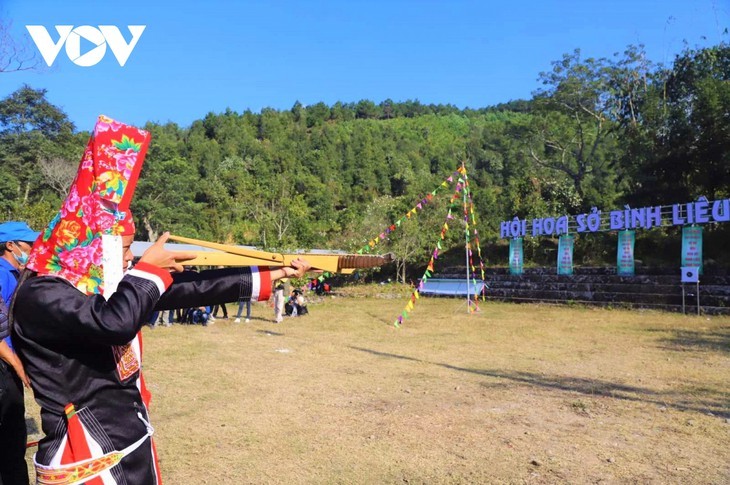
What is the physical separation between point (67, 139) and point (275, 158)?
26.0 metres

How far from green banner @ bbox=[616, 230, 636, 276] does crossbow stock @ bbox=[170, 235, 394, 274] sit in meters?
18.4

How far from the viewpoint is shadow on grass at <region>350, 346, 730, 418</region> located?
583 cm

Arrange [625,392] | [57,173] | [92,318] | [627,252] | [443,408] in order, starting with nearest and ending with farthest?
1. [92,318]
2. [443,408]
3. [625,392]
4. [627,252]
5. [57,173]

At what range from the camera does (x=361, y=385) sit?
7.05 meters

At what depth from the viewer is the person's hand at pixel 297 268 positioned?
6.57ft

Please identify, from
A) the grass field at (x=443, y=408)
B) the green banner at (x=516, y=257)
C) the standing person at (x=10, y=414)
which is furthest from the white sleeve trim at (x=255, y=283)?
the green banner at (x=516, y=257)

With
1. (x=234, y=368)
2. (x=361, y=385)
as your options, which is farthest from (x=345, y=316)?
(x=361, y=385)

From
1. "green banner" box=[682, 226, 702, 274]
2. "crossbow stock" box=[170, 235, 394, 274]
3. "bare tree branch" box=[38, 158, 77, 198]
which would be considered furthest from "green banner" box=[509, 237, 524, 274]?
"bare tree branch" box=[38, 158, 77, 198]

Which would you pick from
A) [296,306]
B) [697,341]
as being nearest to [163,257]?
[697,341]

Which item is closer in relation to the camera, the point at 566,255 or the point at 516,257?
the point at 566,255

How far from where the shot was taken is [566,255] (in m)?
20.3

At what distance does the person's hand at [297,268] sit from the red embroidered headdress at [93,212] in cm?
57

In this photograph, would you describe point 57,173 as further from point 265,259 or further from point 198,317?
point 265,259

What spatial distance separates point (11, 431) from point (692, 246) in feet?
59.0
